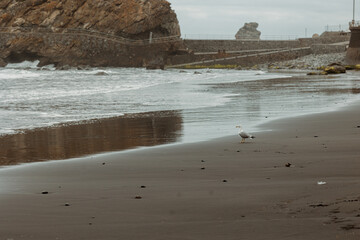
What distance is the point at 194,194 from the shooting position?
5375 millimetres

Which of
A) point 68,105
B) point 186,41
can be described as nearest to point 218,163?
point 68,105

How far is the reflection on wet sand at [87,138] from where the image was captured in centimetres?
884

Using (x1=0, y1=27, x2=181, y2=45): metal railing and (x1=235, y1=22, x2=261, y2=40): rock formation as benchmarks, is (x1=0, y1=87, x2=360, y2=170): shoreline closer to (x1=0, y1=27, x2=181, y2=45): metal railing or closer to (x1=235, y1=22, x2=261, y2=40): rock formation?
(x1=0, y1=27, x2=181, y2=45): metal railing

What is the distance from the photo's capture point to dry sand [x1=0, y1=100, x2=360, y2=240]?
13.5 ft

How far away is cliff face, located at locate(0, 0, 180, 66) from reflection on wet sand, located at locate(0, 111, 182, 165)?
5830cm

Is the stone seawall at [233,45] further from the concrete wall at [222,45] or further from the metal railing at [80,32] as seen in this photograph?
the metal railing at [80,32]

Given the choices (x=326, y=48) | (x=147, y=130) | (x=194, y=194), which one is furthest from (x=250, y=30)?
(x=194, y=194)

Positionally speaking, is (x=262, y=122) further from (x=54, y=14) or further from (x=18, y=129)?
(x=54, y=14)

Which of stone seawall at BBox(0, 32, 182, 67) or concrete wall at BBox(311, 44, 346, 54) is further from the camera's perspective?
concrete wall at BBox(311, 44, 346, 54)

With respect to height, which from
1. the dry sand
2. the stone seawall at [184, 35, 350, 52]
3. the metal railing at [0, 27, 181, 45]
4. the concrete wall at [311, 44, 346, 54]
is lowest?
the dry sand

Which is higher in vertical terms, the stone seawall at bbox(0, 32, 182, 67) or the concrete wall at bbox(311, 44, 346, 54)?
the stone seawall at bbox(0, 32, 182, 67)

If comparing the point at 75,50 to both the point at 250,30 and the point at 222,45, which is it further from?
the point at 250,30

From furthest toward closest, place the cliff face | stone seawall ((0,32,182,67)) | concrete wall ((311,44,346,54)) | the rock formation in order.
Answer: the rock formation < concrete wall ((311,44,346,54)) < the cliff face < stone seawall ((0,32,182,67))

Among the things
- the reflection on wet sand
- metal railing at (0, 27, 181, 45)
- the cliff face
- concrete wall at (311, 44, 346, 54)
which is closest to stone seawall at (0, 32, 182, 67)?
the cliff face
